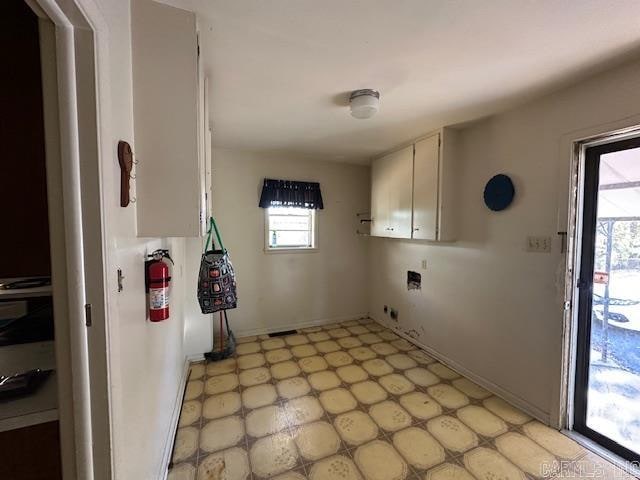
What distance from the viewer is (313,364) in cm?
271

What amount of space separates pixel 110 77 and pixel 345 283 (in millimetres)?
3460

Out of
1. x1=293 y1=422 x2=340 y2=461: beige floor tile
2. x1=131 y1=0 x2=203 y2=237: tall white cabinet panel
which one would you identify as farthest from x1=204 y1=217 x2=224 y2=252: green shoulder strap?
x1=293 y1=422 x2=340 y2=461: beige floor tile

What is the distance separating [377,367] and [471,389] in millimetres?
808

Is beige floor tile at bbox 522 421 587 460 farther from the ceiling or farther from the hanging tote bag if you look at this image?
the hanging tote bag

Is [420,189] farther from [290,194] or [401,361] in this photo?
[401,361]

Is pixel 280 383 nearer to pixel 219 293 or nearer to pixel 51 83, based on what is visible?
pixel 219 293

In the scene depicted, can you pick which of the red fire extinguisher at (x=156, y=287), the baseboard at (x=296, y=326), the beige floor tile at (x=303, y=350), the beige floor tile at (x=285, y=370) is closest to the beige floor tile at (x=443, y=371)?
the beige floor tile at (x=303, y=350)

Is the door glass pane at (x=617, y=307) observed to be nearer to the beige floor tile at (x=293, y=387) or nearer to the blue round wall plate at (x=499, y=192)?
the blue round wall plate at (x=499, y=192)

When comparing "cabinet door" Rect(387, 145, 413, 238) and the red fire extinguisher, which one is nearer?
the red fire extinguisher

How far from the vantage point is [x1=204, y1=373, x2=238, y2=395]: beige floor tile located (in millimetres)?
2277

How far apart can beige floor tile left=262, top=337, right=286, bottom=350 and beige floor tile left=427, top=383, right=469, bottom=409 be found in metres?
1.62

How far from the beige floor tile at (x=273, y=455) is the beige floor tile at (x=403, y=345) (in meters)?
1.71

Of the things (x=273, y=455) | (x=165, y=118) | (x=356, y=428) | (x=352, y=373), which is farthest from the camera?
(x=352, y=373)

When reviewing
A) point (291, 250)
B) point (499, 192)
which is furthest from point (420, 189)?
point (291, 250)
